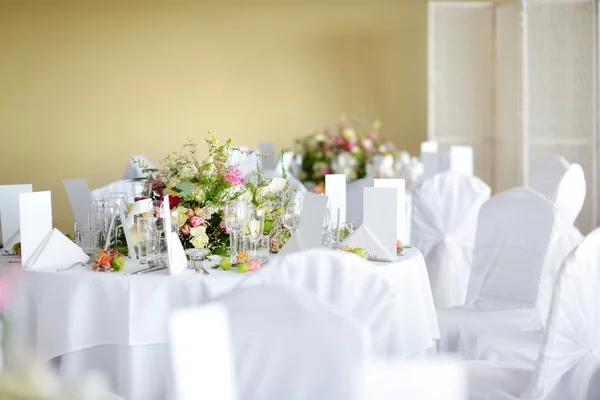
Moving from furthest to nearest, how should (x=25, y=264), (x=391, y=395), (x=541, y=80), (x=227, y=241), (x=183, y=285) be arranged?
(x=541, y=80) < (x=227, y=241) < (x=25, y=264) < (x=183, y=285) < (x=391, y=395)

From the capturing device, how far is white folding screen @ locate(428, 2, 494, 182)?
7.16 m

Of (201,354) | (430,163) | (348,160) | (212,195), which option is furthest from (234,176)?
(430,163)

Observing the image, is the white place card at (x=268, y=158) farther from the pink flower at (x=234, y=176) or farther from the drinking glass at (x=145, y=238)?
the drinking glass at (x=145, y=238)

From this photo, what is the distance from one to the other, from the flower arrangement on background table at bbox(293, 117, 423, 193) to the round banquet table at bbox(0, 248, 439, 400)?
331 cm

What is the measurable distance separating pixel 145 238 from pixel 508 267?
154 centimetres

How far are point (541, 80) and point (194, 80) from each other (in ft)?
10.6

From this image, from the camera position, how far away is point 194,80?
775cm

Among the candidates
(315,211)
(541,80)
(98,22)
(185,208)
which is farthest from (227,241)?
(98,22)

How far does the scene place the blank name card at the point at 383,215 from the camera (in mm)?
3062

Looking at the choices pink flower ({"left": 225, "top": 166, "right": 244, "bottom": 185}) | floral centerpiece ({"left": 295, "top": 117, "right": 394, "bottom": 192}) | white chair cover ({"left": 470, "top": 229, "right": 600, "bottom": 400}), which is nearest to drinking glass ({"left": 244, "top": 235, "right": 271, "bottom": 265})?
pink flower ({"left": 225, "top": 166, "right": 244, "bottom": 185})

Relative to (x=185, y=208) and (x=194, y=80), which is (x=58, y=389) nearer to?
(x=185, y=208)

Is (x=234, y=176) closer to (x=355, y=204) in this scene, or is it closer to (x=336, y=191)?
(x=336, y=191)

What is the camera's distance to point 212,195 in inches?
124

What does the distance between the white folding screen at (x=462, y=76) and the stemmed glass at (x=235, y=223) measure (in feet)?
14.5
